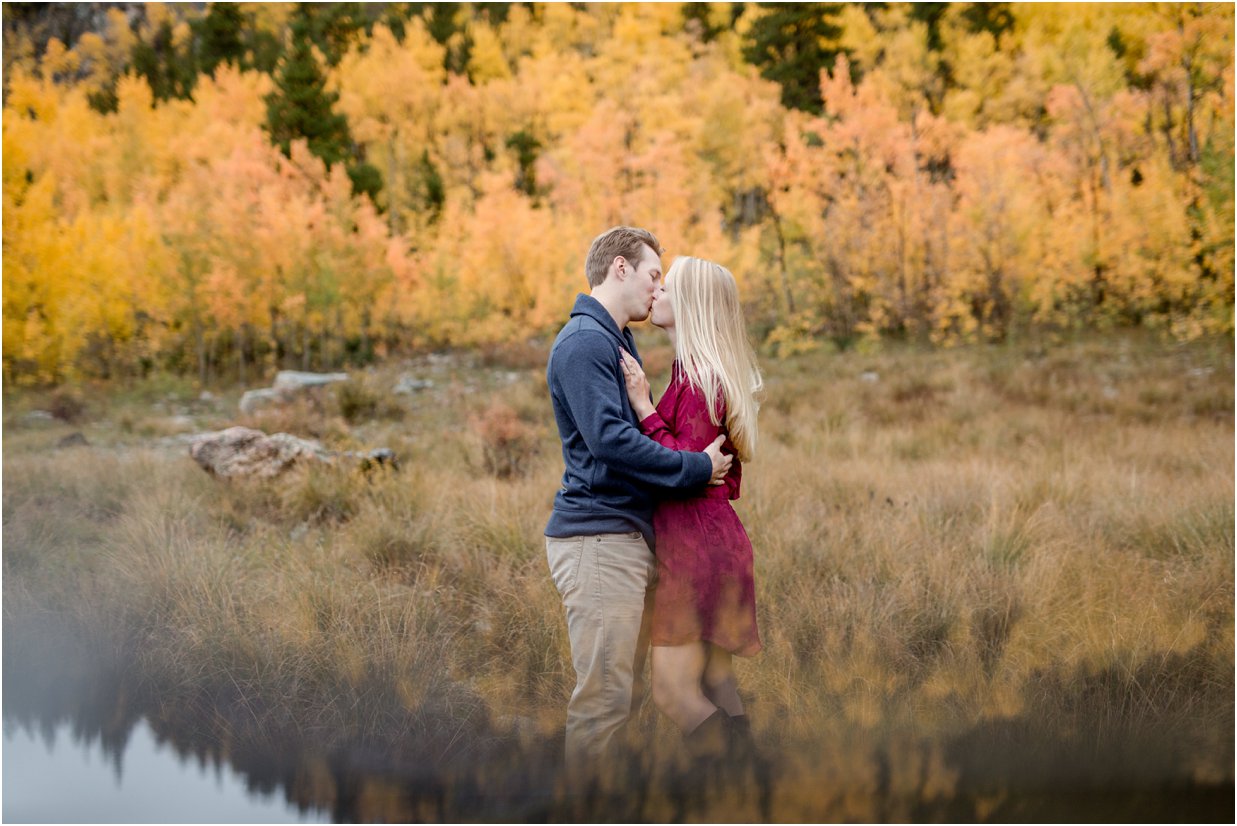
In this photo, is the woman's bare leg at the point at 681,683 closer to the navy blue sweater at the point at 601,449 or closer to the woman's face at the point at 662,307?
the navy blue sweater at the point at 601,449

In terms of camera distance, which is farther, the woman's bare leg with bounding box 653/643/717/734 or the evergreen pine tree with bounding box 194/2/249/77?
the evergreen pine tree with bounding box 194/2/249/77

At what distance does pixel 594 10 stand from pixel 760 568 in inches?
1647

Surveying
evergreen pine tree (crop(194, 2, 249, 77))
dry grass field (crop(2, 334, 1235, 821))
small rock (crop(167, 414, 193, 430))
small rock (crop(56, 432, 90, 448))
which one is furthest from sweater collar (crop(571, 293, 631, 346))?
evergreen pine tree (crop(194, 2, 249, 77))

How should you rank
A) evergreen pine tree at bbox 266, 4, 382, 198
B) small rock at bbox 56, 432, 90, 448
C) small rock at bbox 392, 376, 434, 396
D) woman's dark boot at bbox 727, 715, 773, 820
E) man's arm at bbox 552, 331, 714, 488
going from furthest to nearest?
evergreen pine tree at bbox 266, 4, 382, 198
small rock at bbox 392, 376, 434, 396
small rock at bbox 56, 432, 90, 448
woman's dark boot at bbox 727, 715, 773, 820
man's arm at bbox 552, 331, 714, 488

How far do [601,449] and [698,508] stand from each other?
16.4 inches

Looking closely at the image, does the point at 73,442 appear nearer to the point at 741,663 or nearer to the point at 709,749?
the point at 741,663

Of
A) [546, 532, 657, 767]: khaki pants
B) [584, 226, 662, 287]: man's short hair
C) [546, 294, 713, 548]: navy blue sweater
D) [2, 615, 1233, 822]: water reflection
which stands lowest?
[2, 615, 1233, 822]: water reflection

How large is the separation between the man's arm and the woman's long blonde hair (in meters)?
0.20

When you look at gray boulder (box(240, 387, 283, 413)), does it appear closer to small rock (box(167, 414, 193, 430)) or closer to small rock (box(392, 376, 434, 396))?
small rock (box(167, 414, 193, 430))

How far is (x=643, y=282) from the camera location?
7.73 ft

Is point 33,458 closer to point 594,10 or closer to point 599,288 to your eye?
point 599,288

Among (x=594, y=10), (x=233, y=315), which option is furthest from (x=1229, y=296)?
(x=594, y=10)

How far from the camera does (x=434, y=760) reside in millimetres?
2967

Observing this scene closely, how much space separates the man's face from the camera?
7.70ft
